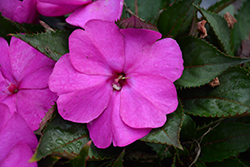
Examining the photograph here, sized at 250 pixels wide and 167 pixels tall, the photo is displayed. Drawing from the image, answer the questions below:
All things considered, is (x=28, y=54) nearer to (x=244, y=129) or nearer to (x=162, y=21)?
(x=162, y=21)

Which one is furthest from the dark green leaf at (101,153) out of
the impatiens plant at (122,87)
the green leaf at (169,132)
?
the green leaf at (169,132)

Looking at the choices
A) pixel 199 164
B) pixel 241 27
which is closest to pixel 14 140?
pixel 199 164

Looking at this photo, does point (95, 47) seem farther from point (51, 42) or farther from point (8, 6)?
point (8, 6)

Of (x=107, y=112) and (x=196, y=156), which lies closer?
(x=107, y=112)

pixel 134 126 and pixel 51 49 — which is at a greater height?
pixel 51 49

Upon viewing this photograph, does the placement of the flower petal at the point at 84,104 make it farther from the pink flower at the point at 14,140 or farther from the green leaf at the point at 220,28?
the green leaf at the point at 220,28

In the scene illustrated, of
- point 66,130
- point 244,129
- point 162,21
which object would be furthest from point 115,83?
point 244,129
